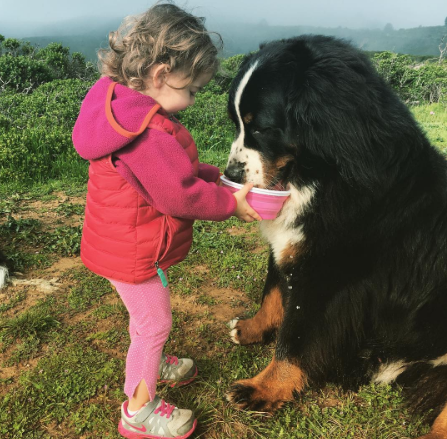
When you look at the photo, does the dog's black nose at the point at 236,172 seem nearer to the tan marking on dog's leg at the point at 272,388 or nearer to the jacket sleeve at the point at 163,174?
the jacket sleeve at the point at 163,174

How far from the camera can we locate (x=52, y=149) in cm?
479

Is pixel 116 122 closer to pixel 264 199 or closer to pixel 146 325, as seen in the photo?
pixel 264 199

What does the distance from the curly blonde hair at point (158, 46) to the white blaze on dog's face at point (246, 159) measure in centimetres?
31

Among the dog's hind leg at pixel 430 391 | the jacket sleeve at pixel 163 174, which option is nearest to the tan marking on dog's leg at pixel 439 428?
the dog's hind leg at pixel 430 391

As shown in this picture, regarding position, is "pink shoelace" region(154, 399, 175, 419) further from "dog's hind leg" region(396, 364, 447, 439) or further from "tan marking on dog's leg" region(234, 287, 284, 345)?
"dog's hind leg" region(396, 364, 447, 439)

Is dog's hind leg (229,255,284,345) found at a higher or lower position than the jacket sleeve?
lower

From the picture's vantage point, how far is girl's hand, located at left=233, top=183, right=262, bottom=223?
1.62 metres

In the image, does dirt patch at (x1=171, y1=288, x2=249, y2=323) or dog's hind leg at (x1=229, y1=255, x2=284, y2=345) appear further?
dirt patch at (x1=171, y1=288, x2=249, y2=323)

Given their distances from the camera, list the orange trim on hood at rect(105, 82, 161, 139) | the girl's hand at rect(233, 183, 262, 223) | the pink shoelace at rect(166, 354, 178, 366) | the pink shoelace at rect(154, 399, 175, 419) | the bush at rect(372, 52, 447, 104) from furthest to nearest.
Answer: the bush at rect(372, 52, 447, 104) < the pink shoelace at rect(166, 354, 178, 366) < the pink shoelace at rect(154, 399, 175, 419) < the girl's hand at rect(233, 183, 262, 223) < the orange trim on hood at rect(105, 82, 161, 139)

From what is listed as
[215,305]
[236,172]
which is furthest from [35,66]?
[236,172]

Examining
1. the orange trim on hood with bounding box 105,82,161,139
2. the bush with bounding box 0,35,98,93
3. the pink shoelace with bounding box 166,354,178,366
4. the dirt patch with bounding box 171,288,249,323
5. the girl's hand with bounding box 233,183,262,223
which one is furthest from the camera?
the bush with bounding box 0,35,98,93

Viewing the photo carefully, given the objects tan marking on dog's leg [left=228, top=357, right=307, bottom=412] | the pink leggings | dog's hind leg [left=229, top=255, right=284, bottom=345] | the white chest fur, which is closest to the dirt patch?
dog's hind leg [left=229, top=255, right=284, bottom=345]

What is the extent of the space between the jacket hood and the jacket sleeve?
50mm

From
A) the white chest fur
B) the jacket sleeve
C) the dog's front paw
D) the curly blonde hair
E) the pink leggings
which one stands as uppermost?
the curly blonde hair
